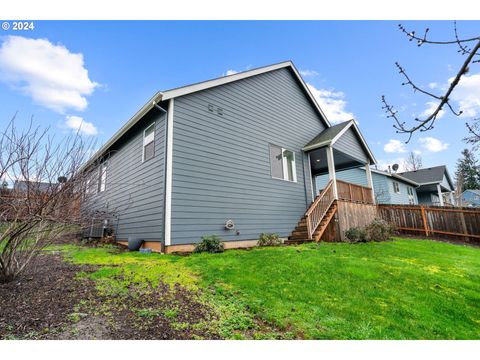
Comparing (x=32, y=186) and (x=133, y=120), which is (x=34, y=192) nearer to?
(x=32, y=186)

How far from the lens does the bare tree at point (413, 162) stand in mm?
37525

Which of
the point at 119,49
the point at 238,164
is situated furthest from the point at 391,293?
the point at 119,49

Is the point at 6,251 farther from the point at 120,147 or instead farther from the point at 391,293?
the point at 120,147

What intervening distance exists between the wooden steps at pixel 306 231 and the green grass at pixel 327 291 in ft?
9.96

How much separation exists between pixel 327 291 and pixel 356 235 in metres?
6.11

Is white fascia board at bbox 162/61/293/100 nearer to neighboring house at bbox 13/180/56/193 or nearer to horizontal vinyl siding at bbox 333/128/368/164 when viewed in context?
horizontal vinyl siding at bbox 333/128/368/164

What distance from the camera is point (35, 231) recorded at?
355cm

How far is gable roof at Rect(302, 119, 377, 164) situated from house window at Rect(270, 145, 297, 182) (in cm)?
100

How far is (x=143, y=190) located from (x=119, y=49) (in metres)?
4.65

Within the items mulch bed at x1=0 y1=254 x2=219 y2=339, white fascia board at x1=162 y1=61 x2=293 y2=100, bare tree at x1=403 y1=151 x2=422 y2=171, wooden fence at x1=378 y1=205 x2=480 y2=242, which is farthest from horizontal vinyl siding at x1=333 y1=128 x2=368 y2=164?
bare tree at x1=403 y1=151 x2=422 y2=171

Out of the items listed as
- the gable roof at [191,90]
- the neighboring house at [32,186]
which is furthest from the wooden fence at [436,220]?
the neighboring house at [32,186]

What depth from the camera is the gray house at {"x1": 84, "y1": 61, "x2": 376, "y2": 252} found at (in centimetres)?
715

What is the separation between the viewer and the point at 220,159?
26.9ft

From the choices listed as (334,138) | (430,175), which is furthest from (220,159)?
(430,175)
